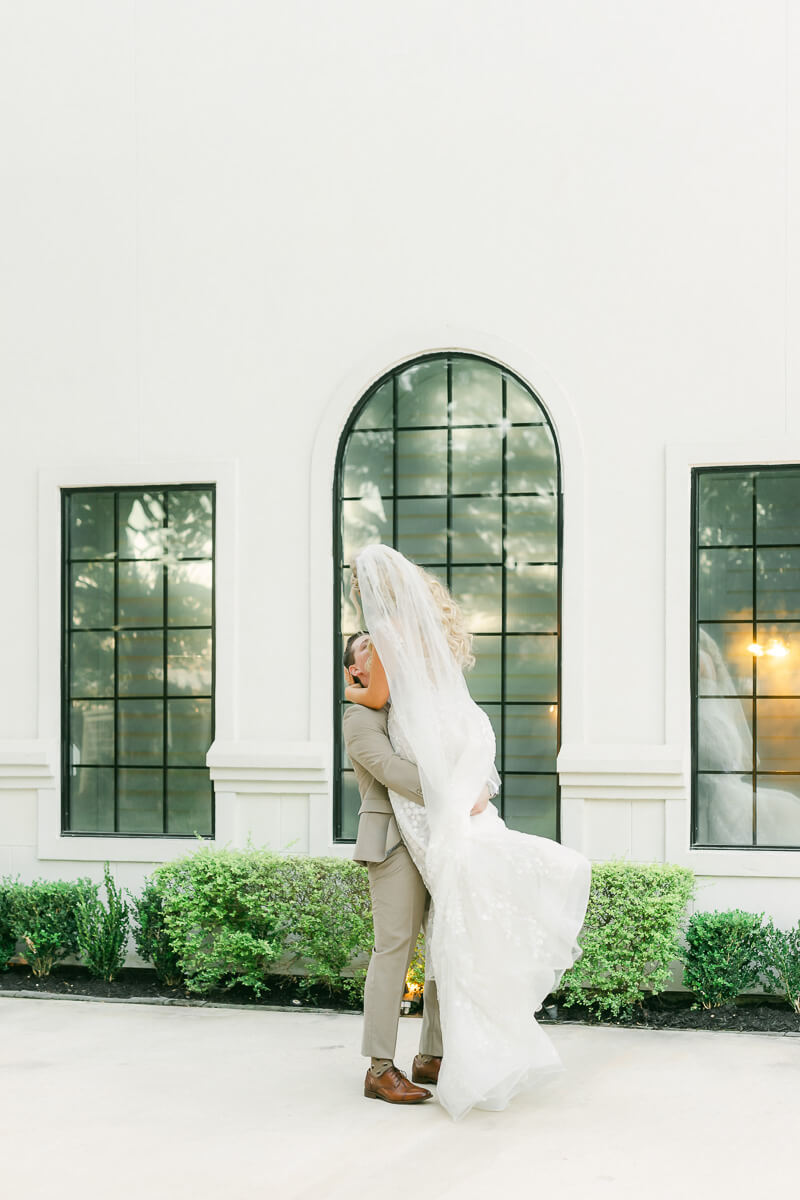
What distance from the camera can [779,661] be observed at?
704cm

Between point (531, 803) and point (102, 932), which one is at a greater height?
point (531, 803)

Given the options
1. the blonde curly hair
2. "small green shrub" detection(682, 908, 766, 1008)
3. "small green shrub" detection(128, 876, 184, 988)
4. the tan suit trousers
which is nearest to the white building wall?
"small green shrub" detection(682, 908, 766, 1008)

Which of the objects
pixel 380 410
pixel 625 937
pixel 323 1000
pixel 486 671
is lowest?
pixel 323 1000

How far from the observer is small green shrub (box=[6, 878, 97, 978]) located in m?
7.31

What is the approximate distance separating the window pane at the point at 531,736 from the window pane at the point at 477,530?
35.2 inches

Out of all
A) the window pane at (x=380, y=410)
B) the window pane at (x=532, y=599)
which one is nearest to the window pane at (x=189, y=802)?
the window pane at (x=532, y=599)

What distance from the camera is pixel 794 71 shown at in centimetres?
700

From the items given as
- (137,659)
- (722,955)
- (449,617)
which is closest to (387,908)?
(449,617)

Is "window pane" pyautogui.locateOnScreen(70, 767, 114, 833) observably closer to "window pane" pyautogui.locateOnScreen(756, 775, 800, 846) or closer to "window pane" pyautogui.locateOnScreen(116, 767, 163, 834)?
"window pane" pyautogui.locateOnScreen(116, 767, 163, 834)

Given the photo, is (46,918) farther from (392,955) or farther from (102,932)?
(392,955)

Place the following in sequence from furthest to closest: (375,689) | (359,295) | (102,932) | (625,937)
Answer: (359,295), (102,932), (625,937), (375,689)

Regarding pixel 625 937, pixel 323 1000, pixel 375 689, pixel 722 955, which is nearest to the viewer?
pixel 375 689

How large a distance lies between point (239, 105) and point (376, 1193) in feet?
20.1

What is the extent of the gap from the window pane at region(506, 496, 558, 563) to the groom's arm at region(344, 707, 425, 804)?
2387mm
